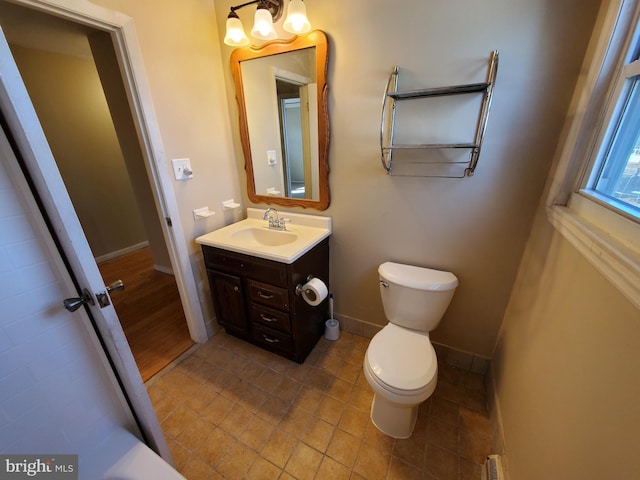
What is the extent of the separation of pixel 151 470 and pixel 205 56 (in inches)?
85.1

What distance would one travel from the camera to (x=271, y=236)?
1.83 m

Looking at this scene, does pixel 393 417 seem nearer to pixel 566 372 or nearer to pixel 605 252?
pixel 566 372

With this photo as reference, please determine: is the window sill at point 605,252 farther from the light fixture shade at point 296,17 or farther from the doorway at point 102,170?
the doorway at point 102,170

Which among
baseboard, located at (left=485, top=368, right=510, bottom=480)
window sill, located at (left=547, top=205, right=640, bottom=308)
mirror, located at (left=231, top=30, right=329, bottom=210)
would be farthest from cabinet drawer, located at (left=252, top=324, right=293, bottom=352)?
window sill, located at (left=547, top=205, right=640, bottom=308)

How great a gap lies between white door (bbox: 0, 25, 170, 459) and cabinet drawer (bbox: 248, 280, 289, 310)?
0.73 metres

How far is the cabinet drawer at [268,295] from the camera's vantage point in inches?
59.8

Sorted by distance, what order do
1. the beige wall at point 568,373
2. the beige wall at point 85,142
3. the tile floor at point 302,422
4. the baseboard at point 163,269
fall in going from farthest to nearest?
the baseboard at point 163,269, the beige wall at point 85,142, the tile floor at point 302,422, the beige wall at point 568,373

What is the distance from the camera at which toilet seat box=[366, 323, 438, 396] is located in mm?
1126

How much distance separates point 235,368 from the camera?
5.61ft

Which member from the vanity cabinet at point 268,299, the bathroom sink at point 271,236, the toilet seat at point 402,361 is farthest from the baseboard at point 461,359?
the bathroom sink at point 271,236

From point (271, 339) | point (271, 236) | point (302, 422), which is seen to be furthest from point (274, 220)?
point (302, 422)

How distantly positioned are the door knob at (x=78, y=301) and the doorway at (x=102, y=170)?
1.14 m

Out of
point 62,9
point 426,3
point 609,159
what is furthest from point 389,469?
point 62,9

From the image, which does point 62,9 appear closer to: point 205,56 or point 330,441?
point 205,56
